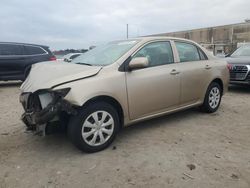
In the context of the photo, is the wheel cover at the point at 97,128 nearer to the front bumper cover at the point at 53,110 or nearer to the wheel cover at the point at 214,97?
the front bumper cover at the point at 53,110

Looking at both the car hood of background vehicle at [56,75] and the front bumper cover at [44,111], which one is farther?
the car hood of background vehicle at [56,75]

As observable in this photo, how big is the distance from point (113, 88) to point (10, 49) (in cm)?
748

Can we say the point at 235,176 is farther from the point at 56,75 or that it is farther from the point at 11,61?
the point at 11,61

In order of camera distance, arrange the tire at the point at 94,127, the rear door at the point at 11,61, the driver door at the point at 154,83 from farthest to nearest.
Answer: the rear door at the point at 11,61
the driver door at the point at 154,83
the tire at the point at 94,127

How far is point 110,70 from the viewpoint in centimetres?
352

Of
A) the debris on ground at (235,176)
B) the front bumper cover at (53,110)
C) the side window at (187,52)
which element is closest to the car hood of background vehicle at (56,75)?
the front bumper cover at (53,110)

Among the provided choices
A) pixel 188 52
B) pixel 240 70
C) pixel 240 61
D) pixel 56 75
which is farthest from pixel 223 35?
pixel 56 75

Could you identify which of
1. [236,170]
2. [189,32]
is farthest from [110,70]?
[189,32]

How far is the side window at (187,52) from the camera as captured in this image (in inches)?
181

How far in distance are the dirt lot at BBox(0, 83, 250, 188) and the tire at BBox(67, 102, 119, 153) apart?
14 cm

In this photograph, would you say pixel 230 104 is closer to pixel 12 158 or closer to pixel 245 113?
pixel 245 113

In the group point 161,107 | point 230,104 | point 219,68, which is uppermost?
point 219,68

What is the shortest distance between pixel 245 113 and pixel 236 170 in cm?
276

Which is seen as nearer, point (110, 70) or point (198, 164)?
point (198, 164)
